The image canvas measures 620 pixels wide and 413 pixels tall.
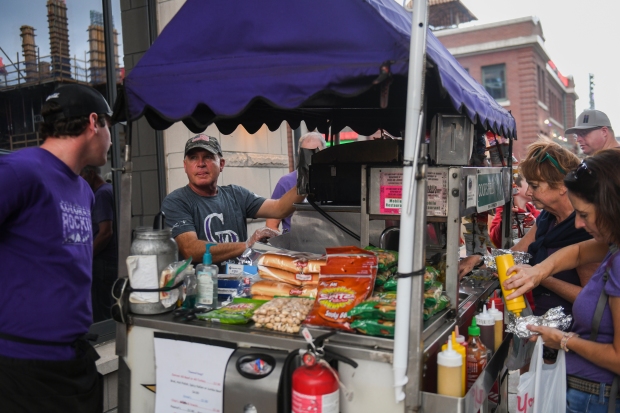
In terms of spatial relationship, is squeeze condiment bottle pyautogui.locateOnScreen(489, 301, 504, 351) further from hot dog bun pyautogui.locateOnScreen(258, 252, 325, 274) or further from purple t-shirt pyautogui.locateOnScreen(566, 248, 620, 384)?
hot dog bun pyautogui.locateOnScreen(258, 252, 325, 274)

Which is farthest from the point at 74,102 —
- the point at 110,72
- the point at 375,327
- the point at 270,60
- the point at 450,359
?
the point at 110,72

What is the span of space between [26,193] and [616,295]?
2487 mm

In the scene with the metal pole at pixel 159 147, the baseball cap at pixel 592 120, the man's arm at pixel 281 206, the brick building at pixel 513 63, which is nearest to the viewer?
the man's arm at pixel 281 206

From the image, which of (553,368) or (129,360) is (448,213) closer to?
(553,368)

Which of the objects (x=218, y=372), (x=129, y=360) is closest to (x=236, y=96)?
(x=218, y=372)

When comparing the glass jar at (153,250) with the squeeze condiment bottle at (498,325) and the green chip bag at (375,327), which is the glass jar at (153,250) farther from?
the squeeze condiment bottle at (498,325)

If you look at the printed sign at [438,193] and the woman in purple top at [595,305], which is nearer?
the woman in purple top at [595,305]

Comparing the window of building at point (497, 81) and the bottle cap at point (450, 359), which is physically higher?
the window of building at point (497, 81)

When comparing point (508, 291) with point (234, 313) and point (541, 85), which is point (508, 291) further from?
point (541, 85)

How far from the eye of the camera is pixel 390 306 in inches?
79.8

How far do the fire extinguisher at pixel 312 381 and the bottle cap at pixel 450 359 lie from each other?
322mm

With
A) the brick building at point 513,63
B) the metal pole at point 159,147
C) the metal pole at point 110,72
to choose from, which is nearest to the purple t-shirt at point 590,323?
the metal pole at point 110,72

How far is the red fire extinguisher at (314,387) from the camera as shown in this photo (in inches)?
67.9

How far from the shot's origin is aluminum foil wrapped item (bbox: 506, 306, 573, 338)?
241cm
